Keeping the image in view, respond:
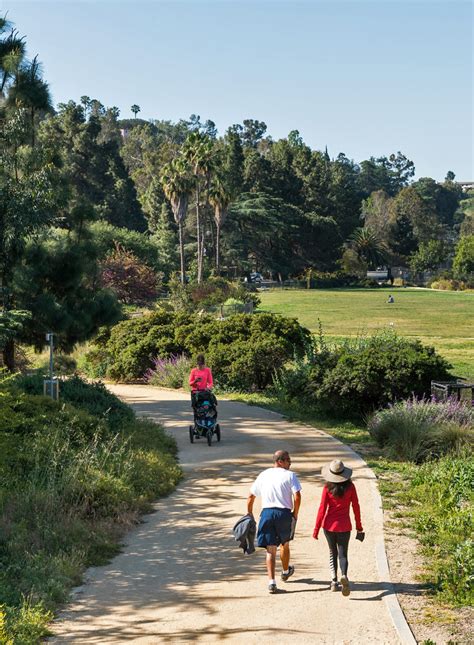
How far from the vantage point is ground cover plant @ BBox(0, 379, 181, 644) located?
8.32 m

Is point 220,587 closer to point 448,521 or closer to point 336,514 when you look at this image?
point 336,514

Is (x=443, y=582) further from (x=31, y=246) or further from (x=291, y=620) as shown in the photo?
(x=31, y=246)

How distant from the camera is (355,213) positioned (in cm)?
11719

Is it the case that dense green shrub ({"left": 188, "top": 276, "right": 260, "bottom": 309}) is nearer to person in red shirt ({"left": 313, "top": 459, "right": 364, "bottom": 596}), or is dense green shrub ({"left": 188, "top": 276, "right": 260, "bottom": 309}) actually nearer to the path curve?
the path curve

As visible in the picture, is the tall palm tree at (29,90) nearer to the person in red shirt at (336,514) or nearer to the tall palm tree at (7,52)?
the tall palm tree at (7,52)

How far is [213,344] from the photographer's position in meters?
25.0

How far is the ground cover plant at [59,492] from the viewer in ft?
27.3

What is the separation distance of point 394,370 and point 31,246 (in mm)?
8890

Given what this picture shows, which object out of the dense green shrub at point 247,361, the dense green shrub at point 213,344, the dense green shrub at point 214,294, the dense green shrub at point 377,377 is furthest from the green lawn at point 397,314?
the dense green shrub at point 377,377

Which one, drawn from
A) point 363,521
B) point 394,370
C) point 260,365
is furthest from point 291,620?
point 260,365

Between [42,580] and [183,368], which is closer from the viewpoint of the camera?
[42,580]

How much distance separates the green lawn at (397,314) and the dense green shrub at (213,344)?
5.81 m

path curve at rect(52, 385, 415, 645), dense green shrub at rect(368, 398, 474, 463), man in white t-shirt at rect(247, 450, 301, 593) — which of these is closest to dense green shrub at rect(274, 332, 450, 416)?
dense green shrub at rect(368, 398, 474, 463)

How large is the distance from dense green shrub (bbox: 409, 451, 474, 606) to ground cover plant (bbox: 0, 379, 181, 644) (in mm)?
3732
